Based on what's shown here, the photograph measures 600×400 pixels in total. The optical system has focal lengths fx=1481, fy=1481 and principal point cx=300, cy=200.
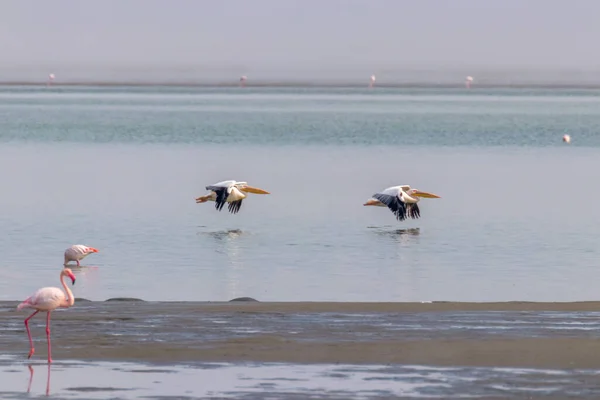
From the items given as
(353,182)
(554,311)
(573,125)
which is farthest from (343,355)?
(573,125)

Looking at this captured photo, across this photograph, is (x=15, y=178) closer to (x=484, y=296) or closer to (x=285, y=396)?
(x=484, y=296)

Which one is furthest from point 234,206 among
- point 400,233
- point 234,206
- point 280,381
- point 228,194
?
point 280,381

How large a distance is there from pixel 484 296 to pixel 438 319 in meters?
3.15

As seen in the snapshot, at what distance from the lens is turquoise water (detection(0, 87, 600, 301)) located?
16.0m

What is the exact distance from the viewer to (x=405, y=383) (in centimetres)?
948

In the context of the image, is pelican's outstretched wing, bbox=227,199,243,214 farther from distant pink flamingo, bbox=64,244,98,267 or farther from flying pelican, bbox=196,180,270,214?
distant pink flamingo, bbox=64,244,98,267

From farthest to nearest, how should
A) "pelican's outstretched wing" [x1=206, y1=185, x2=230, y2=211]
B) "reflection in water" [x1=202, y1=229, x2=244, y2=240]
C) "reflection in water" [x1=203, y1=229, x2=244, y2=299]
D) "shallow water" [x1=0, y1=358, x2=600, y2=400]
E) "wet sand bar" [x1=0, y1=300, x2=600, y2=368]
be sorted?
"pelican's outstretched wing" [x1=206, y1=185, x2=230, y2=211] → "reflection in water" [x1=202, y1=229, x2=244, y2=240] → "reflection in water" [x1=203, y1=229, x2=244, y2=299] → "wet sand bar" [x1=0, y1=300, x2=600, y2=368] → "shallow water" [x1=0, y1=358, x2=600, y2=400]

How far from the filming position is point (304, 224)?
23828 mm

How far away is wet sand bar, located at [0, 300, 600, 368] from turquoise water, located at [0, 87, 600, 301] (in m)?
2.18

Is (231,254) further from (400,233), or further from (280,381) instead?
(280,381)

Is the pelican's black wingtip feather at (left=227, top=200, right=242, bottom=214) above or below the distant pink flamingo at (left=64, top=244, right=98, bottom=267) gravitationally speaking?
below

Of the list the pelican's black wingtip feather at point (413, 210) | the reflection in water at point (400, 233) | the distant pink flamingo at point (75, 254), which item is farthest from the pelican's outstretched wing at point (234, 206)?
the distant pink flamingo at point (75, 254)

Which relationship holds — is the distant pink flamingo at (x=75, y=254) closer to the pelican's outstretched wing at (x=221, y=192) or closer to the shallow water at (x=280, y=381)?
the pelican's outstretched wing at (x=221, y=192)

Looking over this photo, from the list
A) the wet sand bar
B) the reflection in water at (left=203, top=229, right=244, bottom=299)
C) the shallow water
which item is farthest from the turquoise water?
the shallow water
